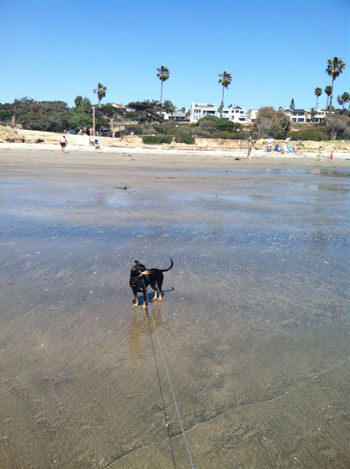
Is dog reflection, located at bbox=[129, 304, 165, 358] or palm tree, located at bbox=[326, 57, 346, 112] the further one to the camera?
palm tree, located at bbox=[326, 57, 346, 112]

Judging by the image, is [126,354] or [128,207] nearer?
[126,354]

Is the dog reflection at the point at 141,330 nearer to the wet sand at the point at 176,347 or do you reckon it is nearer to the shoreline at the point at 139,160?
the wet sand at the point at 176,347

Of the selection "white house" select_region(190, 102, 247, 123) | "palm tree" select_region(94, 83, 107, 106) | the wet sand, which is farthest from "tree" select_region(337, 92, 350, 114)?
the wet sand

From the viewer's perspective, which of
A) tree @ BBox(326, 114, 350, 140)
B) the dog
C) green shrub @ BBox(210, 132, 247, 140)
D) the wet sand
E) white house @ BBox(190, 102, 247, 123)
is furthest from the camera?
white house @ BBox(190, 102, 247, 123)

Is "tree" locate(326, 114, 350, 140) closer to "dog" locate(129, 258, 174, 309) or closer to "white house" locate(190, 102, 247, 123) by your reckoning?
"white house" locate(190, 102, 247, 123)

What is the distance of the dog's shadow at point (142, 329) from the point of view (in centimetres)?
417

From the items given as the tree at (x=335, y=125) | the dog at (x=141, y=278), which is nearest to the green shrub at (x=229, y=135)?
the tree at (x=335, y=125)

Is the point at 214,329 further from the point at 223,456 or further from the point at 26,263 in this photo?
the point at 26,263

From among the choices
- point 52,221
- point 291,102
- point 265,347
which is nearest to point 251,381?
point 265,347

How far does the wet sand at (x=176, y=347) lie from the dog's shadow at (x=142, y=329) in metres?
0.02

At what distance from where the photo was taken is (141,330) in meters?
4.60

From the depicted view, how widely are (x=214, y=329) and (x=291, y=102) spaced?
595 ft

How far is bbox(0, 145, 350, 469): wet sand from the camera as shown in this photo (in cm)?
301

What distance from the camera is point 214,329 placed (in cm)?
465
